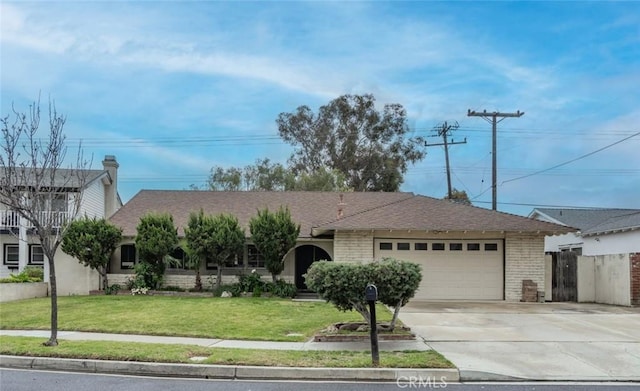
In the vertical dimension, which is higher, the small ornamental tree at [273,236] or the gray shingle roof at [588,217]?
the gray shingle roof at [588,217]

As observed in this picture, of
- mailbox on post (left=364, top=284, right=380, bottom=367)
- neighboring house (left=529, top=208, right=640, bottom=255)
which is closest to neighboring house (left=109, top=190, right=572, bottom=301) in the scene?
neighboring house (left=529, top=208, right=640, bottom=255)

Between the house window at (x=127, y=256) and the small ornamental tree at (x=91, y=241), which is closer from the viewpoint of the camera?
the small ornamental tree at (x=91, y=241)

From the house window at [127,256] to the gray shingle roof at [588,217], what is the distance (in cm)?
2166

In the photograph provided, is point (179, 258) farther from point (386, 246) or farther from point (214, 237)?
point (386, 246)

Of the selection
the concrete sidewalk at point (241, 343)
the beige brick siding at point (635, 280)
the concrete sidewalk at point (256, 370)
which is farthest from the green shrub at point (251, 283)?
the beige brick siding at point (635, 280)

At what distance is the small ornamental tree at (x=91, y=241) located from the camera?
2153cm

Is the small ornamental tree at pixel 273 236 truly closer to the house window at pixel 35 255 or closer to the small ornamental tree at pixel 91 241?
the small ornamental tree at pixel 91 241

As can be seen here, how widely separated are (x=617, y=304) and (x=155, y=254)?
17.1 metres

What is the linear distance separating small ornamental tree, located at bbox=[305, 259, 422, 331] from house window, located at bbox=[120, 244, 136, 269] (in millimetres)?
15226

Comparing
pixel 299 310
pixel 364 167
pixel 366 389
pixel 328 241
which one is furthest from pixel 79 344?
pixel 364 167

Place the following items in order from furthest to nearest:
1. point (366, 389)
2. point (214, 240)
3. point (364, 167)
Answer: point (364, 167)
point (214, 240)
point (366, 389)

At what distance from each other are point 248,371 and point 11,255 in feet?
87.6

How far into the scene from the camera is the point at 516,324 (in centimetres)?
1390

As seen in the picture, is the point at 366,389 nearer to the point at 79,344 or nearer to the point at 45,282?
the point at 79,344
